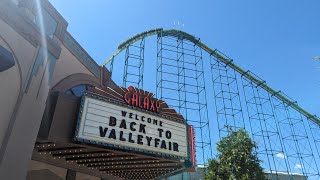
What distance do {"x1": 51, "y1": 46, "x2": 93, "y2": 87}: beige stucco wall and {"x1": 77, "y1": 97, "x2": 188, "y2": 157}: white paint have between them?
8.28 feet

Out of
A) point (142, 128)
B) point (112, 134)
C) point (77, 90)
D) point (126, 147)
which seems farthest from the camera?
point (77, 90)

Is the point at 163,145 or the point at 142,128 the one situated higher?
the point at 142,128

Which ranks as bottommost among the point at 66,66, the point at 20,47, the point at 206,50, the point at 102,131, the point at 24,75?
the point at 102,131

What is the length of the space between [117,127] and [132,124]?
2.78 feet

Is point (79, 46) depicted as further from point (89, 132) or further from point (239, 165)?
point (239, 165)

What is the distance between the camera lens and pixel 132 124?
A: 46.2ft

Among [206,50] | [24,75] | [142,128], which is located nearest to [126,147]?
[142,128]

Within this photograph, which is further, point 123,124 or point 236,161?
point 236,161

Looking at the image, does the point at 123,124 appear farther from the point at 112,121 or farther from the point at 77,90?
the point at 77,90

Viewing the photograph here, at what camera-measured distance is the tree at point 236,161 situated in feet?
75.2

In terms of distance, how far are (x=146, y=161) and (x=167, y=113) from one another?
2765 millimetres

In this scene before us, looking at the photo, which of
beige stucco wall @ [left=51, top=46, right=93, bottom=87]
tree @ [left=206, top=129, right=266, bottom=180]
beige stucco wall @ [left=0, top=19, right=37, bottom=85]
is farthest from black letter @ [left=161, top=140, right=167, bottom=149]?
tree @ [left=206, top=129, right=266, bottom=180]

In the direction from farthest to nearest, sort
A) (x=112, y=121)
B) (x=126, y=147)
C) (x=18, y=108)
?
(x=112, y=121) → (x=126, y=147) → (x=18, y=108)

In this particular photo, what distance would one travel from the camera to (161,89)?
106 feet
